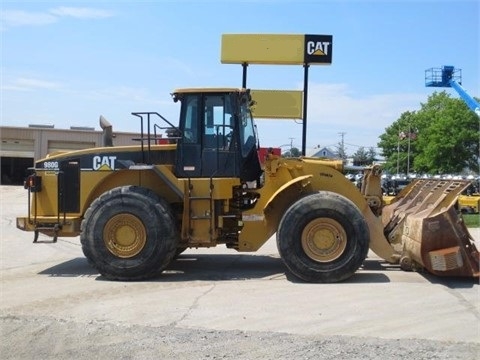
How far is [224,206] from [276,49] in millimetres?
5492

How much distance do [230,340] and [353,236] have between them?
11.1 ft

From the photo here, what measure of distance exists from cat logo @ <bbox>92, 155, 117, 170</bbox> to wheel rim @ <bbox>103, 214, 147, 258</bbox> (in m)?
1.01

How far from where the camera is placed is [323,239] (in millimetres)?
8562

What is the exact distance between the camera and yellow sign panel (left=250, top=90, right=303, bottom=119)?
1362cm

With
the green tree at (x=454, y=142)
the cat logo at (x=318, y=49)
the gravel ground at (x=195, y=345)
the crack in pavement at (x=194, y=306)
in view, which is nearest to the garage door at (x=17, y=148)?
the green tree at (x=454, y=142)

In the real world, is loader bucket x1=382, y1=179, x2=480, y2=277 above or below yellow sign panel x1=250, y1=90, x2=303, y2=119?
below

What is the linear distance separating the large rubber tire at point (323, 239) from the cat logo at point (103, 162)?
9.50 feet

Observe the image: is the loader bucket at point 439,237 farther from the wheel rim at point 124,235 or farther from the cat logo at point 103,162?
the cat logo at point 103,162

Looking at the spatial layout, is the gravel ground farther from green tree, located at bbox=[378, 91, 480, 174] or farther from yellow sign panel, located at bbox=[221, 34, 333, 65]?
green tree, located at bbox=[378, 91, 480, 174]

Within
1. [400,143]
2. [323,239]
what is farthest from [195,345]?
[400,143]

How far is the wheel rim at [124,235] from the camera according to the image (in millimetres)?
8719

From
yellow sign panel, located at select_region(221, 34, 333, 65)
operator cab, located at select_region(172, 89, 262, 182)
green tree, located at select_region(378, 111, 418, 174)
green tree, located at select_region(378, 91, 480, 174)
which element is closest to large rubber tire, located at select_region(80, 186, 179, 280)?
operator cab, located at select_region(172, 89, 262, 182)

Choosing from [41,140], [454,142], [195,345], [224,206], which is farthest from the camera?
[454,142]

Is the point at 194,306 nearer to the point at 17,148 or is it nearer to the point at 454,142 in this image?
the point at 17,148
